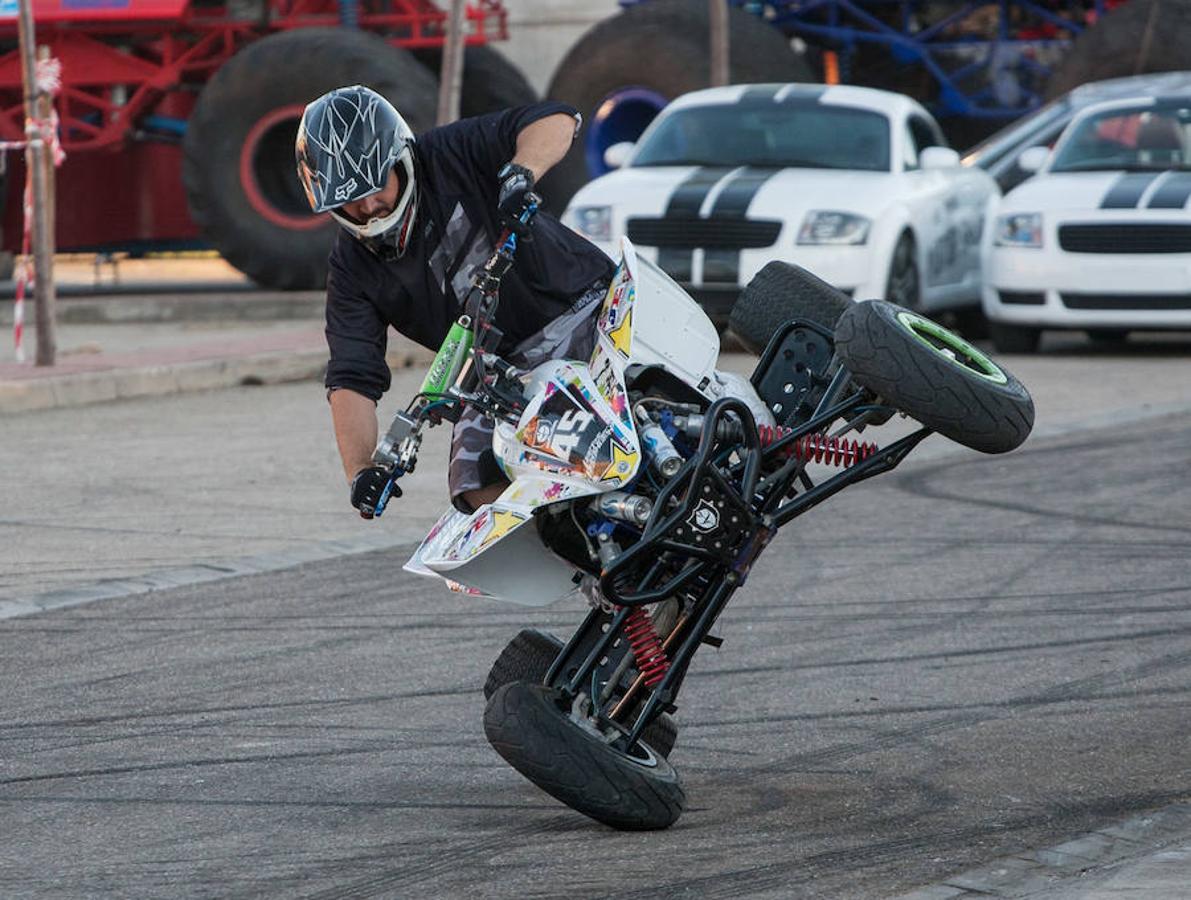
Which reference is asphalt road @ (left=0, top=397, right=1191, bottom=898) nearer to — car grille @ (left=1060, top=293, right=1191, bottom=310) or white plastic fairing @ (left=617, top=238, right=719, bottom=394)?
white plastic fairing @ (left=617, top=238, right=719, bottom=394)

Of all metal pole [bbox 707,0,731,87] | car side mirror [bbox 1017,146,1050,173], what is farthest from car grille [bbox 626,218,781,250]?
metal pole [bbox 707,0,731,87]

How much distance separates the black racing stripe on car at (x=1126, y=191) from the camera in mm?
14531

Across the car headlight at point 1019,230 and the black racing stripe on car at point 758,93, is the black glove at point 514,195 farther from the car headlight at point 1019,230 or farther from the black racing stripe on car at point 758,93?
the black racing stripe on car at point 758,93

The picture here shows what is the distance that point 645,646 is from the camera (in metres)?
4.94

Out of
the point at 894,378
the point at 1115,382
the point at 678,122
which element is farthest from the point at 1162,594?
the point at 678,122

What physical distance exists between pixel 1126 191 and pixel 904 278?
4.93ft

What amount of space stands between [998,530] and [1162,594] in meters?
1.37

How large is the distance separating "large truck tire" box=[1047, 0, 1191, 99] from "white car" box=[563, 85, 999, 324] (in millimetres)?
3916

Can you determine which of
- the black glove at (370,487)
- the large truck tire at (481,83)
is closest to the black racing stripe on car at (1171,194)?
the large truck tire at (481,83)

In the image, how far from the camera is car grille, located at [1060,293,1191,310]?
14375 mm

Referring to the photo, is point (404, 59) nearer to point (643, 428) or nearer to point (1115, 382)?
point (1115, 382)

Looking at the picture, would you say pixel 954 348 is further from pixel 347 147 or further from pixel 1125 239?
pixel 1125 239

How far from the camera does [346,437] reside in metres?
5.09

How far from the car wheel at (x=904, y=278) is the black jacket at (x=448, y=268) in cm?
939
